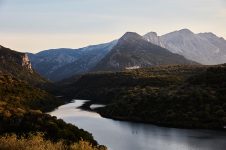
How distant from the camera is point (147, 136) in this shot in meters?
117

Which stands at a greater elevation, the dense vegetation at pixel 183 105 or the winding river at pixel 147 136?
the dense vegetation at pixel 183 105

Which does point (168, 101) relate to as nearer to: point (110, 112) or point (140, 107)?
point (140, 107)

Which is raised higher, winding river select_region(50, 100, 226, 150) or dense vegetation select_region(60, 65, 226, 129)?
dense vegetation select_region(60, 65, 226, 129)

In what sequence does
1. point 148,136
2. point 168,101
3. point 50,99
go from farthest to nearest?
point 50,99 → point 168,101 → point 148,136

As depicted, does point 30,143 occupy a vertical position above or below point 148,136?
above

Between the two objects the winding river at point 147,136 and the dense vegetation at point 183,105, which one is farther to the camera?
the dense vegetation at point 183,105

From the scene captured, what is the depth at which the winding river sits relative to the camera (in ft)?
333

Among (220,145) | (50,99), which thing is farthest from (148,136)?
(50,99)

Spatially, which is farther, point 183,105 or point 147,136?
point 183,105

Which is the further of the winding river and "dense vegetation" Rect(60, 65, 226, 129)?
"dense vegetation" Rect(60, 65, 226, 129)

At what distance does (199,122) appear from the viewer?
13700 centimetres

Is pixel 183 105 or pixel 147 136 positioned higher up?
pixel 183 105

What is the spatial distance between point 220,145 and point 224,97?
53832 millimetres

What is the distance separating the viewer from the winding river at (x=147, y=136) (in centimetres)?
10138
